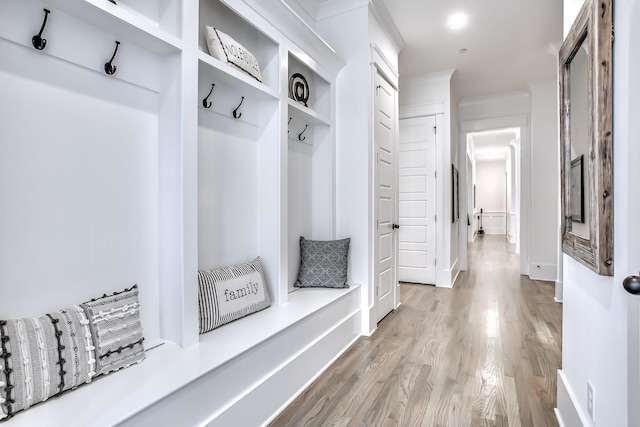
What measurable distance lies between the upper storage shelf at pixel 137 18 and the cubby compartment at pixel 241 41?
225mm

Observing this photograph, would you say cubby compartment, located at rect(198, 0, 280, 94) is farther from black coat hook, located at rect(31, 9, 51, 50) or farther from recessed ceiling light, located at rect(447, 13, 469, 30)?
recessed ceiling light, located at rect(447, 13, 469, 30)

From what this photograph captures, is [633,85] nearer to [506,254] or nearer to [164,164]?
[164,164]

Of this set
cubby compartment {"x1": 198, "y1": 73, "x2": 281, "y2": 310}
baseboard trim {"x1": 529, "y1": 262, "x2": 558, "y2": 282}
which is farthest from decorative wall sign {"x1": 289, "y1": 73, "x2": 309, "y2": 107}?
baseboard trim {"x1": 529, "y1": 262, "x2": 558, "y2": 282}

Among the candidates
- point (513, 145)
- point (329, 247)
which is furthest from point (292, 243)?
point (513, 145)

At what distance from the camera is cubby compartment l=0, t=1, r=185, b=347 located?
1143 mm

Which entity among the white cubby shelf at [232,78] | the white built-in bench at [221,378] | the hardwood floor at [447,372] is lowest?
the hardwood floor at [447,372]

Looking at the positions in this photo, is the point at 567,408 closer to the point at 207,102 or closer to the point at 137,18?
the point at 207,102

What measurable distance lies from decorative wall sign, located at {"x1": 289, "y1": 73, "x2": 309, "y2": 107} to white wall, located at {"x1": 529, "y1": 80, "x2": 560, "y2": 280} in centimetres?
391

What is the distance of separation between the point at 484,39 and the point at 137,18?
142 inches

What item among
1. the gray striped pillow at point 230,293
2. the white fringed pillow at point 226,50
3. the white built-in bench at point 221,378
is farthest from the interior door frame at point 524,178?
the white fringed pillow at point 226,50

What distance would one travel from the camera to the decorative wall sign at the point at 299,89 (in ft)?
8.55

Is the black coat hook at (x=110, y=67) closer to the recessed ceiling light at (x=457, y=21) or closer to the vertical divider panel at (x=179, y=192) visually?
the vertical divider panel at (x=179, y=192)

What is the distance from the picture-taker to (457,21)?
131 inches

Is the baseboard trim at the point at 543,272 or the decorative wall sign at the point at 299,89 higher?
the decorative wall sign at the point at 299,89
